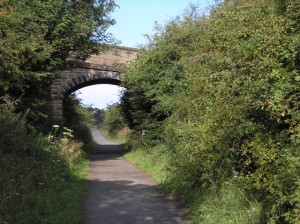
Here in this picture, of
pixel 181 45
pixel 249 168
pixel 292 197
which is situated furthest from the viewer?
pixel 181 45

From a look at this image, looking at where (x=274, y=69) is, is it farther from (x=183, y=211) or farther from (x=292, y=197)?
(x=183, y=211)

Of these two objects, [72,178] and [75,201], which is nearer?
[75,201]

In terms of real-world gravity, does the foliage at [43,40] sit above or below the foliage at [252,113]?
above

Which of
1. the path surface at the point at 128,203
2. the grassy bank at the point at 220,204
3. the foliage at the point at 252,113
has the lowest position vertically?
the path surface at the point at 128,203

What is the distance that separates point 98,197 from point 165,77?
8.42 m

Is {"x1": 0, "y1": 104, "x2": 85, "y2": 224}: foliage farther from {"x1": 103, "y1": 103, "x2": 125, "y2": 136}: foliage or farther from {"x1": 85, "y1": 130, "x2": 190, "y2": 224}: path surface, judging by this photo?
{"x1": 103, "y1": 103, "x2": 125, "y2": 136}: foliage

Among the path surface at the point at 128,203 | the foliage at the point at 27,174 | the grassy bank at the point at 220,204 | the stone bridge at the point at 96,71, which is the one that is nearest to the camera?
the grassy bank at the point at 220,204

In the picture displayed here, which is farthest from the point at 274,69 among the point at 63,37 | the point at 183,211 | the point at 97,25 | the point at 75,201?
the point at 97,25

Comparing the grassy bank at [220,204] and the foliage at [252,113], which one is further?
the grassy bank at [220,204]

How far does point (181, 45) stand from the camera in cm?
1734

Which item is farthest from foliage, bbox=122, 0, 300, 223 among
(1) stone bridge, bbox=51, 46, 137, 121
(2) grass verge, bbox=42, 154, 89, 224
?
(1) stone bridge, bbox=51, 46, 137, 121

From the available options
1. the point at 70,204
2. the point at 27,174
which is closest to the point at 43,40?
A: the point at 27,174

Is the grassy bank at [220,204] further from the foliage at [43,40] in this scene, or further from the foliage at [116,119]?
the foliage at [116,119]

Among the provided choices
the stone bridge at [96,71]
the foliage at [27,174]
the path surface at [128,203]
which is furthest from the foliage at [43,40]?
the stone bridge at [96,71]
